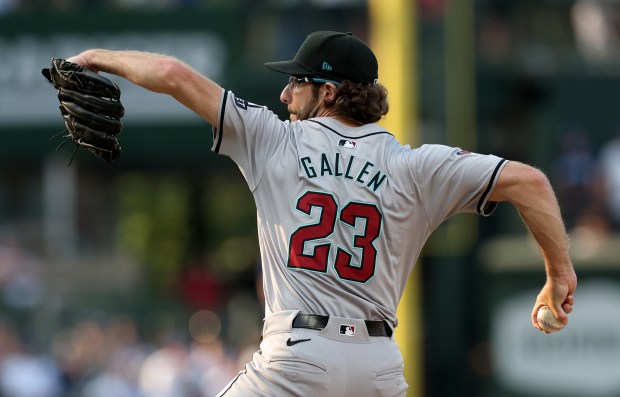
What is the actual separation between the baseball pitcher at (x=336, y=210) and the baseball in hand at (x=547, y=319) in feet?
0.18

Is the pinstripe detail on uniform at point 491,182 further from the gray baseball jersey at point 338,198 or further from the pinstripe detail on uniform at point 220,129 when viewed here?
the pinstripe detail on uniform at point 220,129

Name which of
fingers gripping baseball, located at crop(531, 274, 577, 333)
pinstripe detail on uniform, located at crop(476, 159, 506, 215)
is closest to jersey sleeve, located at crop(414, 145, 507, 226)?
pinstripe detail on uniform, located at crop(476, 159, 506, 215)

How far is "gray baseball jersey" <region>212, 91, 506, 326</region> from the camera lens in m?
4.59

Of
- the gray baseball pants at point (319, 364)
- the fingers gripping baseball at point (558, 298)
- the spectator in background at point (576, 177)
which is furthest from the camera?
the spectator in background at point (576, 177)

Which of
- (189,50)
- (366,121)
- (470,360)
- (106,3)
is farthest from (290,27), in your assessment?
(366,121)

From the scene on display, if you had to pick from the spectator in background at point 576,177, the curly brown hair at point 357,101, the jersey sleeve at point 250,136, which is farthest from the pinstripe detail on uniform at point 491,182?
the spectator in background at point 576,177

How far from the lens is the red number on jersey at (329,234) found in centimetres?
459

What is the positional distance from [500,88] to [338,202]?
10.6 metres

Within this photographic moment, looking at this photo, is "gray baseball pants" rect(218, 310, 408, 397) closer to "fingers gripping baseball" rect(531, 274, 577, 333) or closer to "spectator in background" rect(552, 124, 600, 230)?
"fingers gripping baseball" rect(531, 274, 577, 333)

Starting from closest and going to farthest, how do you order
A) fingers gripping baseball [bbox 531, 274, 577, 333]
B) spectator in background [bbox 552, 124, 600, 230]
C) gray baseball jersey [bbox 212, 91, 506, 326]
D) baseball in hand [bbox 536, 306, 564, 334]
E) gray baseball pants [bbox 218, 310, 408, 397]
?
gray baseball pants [bbox 218, 310, 408, 397] → gray baseball jersey [bbox 212, 91, 506, 326] → fingers gripping baseball [bbox 531, 274, 577, 333] → baseball in hand [bbox 536, 306, 564, 334] → spectator in background [bbox 552, 124, 600, 230]

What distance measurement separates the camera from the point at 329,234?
4.58 metres

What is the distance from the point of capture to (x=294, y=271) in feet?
15.1

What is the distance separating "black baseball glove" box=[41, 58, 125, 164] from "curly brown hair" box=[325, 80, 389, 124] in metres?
0.84

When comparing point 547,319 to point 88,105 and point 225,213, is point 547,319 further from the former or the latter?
point 225,213
